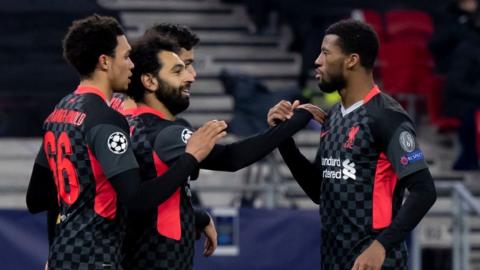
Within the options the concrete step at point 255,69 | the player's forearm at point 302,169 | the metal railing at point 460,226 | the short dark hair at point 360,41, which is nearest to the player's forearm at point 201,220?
the player's forearm at point 302,169

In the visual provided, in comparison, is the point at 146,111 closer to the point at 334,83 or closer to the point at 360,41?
the point at 334,83

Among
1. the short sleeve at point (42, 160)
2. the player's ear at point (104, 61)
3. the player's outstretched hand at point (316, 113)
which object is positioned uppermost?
the player's ear at point (104, 61)

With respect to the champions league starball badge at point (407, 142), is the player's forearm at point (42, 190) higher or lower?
lower

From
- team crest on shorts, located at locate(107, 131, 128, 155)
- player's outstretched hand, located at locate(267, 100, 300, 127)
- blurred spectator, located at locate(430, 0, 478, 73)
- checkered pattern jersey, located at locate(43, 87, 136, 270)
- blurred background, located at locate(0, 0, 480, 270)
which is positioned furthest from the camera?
blurred spectator, located at locate(430, 0, 478, 73)

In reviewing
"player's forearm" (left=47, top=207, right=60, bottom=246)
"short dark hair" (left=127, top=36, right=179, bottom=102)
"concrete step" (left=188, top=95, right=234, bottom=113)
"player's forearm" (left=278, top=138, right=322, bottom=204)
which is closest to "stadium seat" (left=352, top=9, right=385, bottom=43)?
"concrete step" (left=188, top=95, right=234, bottom=113)

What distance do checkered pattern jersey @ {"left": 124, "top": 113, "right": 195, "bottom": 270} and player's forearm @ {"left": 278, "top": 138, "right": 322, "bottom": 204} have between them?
0.56m

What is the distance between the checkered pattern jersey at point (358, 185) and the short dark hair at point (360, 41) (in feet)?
0.62

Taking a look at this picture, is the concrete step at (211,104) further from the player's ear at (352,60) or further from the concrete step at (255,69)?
the player's ear at (352,60)

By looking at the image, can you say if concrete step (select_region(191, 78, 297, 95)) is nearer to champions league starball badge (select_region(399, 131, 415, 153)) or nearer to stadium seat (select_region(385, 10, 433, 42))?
stadium seat (select_region(385, 10, 433, 42))

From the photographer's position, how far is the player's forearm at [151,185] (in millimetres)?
5723

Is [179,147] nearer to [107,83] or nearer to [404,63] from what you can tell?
[107,83]

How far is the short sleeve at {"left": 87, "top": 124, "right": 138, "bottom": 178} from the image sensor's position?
5.71m

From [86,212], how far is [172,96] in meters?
0.69

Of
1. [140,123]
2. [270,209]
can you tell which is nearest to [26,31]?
[270,209]
